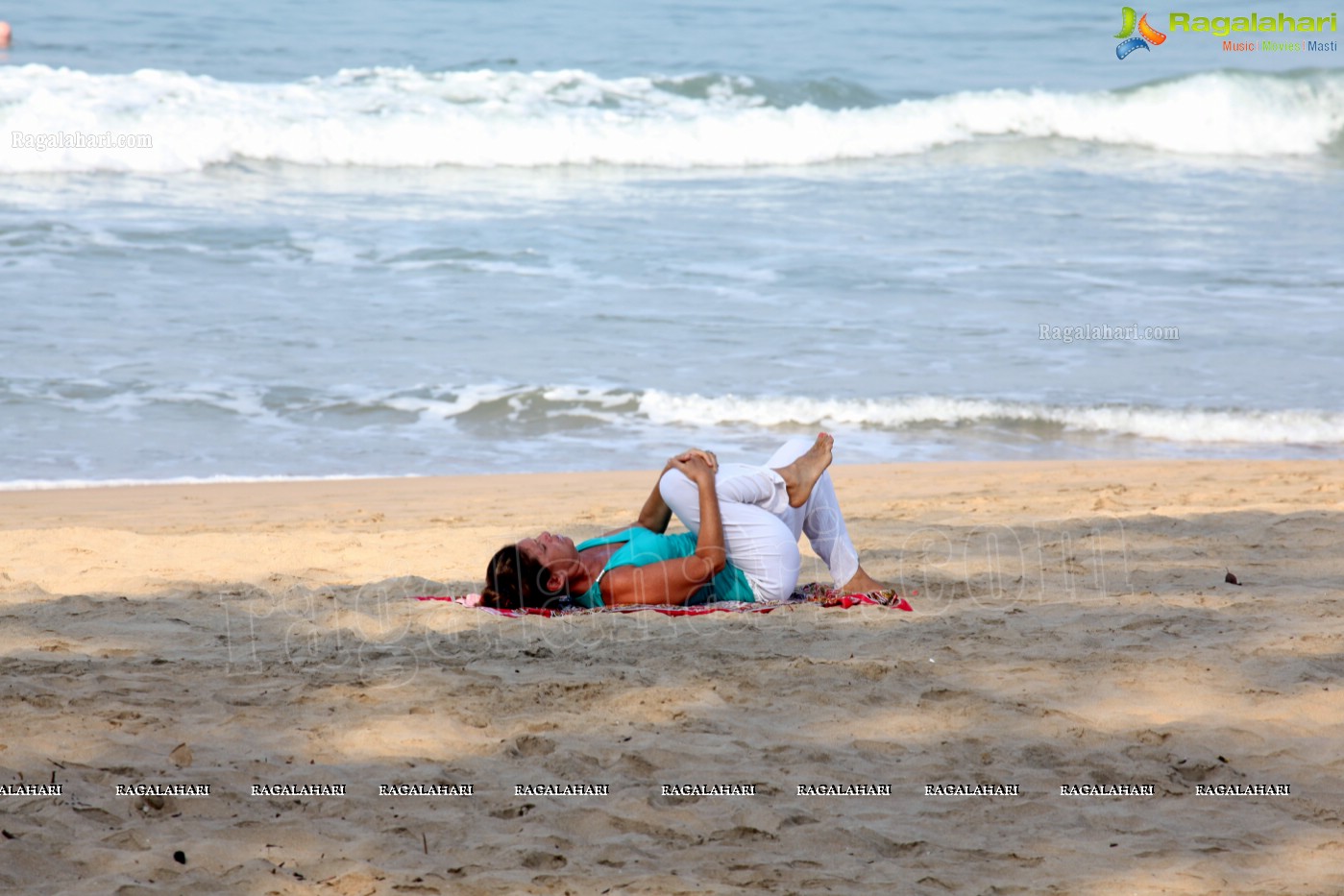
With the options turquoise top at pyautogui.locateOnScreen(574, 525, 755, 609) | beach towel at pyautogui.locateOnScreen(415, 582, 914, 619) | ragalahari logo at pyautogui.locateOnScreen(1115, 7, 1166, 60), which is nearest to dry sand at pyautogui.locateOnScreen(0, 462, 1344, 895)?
beach towel at pyautogui.locateOnScreen(415, 582, 914, 619)

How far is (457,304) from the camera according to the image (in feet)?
38.0

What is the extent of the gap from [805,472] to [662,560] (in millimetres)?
623

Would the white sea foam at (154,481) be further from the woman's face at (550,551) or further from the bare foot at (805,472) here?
the bare foot at (805,472)

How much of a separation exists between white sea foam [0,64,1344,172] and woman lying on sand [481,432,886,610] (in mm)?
14153

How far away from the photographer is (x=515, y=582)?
4598 mm

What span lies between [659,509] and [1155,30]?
26257 millimetres

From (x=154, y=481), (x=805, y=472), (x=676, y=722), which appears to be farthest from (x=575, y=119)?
(x=676, y=722)

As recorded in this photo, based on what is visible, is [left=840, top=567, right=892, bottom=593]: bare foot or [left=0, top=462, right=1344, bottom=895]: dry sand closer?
[left=0, top=462, right=1344, bottom=895]: dry sand

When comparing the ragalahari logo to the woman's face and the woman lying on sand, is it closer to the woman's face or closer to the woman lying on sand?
the woman lying on sand

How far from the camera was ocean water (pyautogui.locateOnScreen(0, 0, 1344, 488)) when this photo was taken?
29.4ft

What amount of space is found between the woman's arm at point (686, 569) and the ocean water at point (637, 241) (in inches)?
140

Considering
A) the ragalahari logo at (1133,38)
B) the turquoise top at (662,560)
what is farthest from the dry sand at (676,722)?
the ragalahari logo at (1133,38)

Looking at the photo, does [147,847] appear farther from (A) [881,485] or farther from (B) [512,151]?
(B) [512,151]

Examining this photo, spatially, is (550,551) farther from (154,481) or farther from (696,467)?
(154,481)
